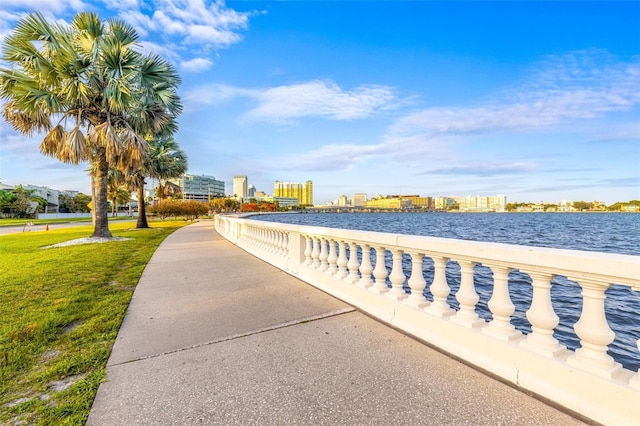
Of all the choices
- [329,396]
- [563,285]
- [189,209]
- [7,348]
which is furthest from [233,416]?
[189,209]

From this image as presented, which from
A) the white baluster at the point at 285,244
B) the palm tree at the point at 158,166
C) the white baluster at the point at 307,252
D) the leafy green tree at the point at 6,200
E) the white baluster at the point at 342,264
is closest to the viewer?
the white baluster at the point at 342,264

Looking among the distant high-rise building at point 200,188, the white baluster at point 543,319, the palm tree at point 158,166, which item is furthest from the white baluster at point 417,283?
the distant high-rise building at point 200,188

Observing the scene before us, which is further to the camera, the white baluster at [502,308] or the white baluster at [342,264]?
the white baluster at [342,264]

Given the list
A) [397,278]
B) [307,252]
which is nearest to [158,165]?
[307,252]

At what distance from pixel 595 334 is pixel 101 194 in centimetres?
1634

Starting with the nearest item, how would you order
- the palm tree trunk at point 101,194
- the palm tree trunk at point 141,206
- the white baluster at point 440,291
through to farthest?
the white baluster at point 440,291 < the palm tree trunk at point 101,194 < the palm tree trunk at point 141,206

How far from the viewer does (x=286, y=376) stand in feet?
8.18

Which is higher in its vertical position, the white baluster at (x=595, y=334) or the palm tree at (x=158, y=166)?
the palm tree at (x=158, y=166)

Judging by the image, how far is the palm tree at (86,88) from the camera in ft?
36.2

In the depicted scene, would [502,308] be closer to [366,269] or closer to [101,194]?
[366,269]

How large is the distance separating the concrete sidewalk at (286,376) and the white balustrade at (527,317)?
0.16 meters

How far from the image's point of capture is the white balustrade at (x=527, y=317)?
1.90 metres

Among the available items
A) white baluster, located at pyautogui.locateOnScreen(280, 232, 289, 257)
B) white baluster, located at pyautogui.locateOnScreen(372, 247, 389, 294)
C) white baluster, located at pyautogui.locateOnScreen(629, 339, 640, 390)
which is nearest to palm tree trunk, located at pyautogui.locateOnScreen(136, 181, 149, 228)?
white baluster, located at pyautogui.locateOnScreen(280, 232, 289, 257)

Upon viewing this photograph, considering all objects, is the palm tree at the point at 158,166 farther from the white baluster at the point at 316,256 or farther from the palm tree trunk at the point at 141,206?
the white baluster at the point at 316,256
